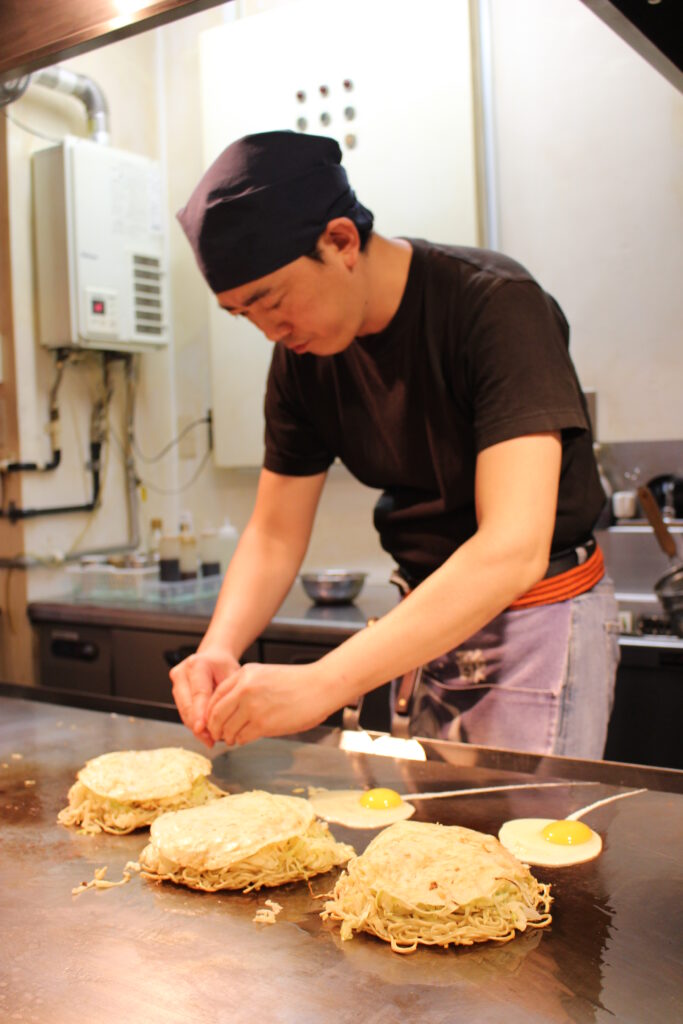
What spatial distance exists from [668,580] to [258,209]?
1.54 metres

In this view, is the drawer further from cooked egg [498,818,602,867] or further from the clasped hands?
cooked egg [498,818,602,867]

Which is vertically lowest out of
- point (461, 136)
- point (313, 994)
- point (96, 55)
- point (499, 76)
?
point (313, 994)

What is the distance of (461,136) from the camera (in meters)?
3.04

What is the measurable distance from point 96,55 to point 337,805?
3257mm

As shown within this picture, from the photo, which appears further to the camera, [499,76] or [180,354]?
[180,354]

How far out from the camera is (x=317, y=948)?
1.03 metres

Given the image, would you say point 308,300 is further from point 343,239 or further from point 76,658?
point 76,658

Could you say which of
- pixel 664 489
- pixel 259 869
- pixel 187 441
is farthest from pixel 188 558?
pixel 259 869

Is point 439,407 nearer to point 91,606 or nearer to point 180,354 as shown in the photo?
point 91,606

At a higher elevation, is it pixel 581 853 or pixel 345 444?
pixel 345 444

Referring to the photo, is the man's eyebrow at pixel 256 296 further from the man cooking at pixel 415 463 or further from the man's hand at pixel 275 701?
the man's hand at pixel 275 701

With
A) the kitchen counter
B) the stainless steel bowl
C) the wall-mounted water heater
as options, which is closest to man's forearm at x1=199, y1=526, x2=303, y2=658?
the kitchen counter

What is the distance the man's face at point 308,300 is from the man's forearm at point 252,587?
44cm

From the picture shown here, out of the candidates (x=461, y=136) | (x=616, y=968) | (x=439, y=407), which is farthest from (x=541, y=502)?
(x=461, y=136)
